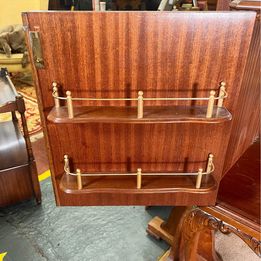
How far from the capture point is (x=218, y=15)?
1.51ft

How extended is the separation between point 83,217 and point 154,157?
3.15 feet

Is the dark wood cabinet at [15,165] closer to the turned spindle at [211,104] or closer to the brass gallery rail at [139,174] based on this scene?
the brass gallery rail at [139,174]

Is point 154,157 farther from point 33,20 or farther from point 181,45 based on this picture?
point 33,20

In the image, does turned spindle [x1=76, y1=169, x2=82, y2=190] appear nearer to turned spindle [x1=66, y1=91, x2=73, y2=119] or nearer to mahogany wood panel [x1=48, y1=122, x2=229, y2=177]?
mahogany wood panel [x1=48, y1=122, x2=229, y2=177]

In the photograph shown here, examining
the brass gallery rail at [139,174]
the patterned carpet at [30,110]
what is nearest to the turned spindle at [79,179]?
the brass gallery rail at [139,174]

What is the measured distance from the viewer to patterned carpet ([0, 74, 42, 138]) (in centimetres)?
220

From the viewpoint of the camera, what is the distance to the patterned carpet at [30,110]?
2.20 meters

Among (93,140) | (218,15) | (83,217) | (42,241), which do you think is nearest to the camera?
(218,15)

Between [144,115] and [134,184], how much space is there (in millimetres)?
181

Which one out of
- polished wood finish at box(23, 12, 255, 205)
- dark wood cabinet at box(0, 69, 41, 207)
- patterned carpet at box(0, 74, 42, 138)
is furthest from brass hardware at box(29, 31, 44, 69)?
patterned carpet at box(0, 74, 42, 138)

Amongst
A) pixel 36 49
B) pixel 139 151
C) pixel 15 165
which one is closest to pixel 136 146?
pixel 139 151

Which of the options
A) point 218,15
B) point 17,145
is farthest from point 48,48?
point 17,145

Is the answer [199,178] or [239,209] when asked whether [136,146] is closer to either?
[199,178]

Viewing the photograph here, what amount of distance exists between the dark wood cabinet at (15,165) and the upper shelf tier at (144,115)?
83 cm
